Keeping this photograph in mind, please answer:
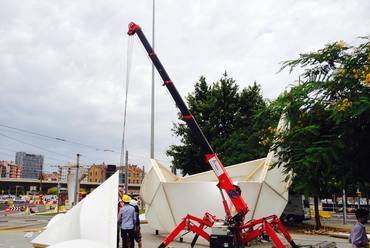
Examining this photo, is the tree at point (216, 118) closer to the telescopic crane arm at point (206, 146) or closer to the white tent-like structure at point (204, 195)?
the white tent-like structure at point (204, 195)

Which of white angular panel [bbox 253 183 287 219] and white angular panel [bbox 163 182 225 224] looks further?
white angular panel [bbox 253 183 287 219]

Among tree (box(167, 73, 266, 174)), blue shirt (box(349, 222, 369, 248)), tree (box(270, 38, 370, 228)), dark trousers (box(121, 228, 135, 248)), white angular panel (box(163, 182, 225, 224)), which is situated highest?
tree (box(167, 73, 266, 174))

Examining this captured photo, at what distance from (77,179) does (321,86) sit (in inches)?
1062

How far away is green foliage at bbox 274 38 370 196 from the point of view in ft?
24.0

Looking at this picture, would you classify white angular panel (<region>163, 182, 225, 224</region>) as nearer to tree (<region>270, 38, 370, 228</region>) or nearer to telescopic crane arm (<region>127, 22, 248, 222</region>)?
telescopic crane arm (<region>127, 22, 248, 222</region>)

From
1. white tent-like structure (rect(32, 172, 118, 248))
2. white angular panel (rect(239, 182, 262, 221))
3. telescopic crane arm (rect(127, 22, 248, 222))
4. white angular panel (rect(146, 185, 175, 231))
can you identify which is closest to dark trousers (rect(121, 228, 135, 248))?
white tent-like structure (rect(32, 172, 118, 248))

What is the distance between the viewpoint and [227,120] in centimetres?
2741

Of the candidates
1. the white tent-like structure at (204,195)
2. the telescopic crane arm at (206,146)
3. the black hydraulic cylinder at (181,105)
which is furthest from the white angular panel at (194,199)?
the black hydraulic cylinder at (181,105)

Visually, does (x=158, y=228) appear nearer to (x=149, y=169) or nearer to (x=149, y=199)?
(x=149, y=199)

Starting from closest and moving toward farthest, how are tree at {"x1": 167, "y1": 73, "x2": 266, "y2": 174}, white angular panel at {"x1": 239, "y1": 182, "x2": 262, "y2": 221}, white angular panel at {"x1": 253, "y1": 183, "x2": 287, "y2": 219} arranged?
white angular panel at {"x1": 239, "y1": 182, "x2": 262, "y2": 221}, white angular panel at {"x1": 253, "y1": 183, "x2": 287, "y2": 219}, tree at {"x1": 167, "y1": 73, "x2": 266, "y2": 174}

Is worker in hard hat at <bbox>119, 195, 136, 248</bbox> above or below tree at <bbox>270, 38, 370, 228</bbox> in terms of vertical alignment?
below

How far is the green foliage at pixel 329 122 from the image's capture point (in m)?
7.32

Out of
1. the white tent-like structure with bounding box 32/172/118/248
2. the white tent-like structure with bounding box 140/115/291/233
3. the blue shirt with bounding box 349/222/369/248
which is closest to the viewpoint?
the blue shirt with bounding box 349/222/369/248

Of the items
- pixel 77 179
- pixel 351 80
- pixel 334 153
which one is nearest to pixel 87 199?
pixel 334 153
